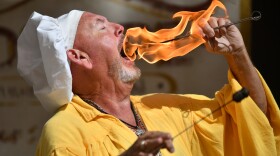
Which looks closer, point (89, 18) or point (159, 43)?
point (159, 43)

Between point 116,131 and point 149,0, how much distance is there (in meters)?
1.14

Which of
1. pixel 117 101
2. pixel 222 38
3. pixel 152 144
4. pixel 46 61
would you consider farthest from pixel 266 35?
pixel 152 144

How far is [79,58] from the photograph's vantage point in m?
3.78

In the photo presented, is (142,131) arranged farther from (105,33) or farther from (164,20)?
(164,20)

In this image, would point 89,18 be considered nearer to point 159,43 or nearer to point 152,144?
point 159,43

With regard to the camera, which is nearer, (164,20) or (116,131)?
(116,131)

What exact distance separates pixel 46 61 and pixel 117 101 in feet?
1.23

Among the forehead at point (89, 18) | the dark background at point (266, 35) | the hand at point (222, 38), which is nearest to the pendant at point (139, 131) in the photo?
the hand at point (222, 38)

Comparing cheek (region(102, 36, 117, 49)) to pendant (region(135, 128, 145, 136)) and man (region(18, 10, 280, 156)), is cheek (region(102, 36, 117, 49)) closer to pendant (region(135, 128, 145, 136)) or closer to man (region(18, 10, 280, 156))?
man (region(18, 10, 280, 156))

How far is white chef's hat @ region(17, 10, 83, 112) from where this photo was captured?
3.58m

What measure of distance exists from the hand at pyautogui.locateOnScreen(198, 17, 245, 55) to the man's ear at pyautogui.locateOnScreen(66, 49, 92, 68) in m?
0.53

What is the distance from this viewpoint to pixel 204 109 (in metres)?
3.78

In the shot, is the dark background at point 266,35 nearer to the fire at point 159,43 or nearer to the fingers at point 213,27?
the fire at point 159,43

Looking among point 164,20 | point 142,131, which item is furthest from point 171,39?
point 164,20
